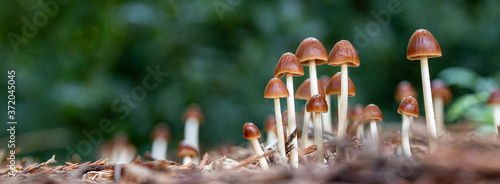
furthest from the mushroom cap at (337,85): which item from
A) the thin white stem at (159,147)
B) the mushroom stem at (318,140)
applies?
the thin white stem at (159,147)

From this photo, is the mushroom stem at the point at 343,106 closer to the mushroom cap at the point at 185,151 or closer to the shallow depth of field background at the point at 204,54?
the mushroom cap at the point at 185,151

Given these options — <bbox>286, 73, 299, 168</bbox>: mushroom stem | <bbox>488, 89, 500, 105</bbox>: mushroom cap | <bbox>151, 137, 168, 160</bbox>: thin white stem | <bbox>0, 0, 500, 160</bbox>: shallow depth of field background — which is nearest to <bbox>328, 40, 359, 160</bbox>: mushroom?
<bbox>286, 73, 299, 168</bbox>: mushroom stem

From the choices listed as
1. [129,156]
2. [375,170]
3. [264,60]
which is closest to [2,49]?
[129,156]

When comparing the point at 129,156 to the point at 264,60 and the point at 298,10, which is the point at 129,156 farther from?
the point at 298,10

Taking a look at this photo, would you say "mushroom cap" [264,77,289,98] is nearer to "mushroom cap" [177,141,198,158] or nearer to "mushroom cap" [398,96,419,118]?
"mushroom cap" [398,96,419,118]

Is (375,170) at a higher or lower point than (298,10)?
lower

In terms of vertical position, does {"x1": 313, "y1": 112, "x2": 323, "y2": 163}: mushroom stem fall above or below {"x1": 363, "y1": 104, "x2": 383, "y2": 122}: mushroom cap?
below

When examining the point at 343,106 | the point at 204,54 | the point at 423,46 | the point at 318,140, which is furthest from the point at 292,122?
the point at 204,54

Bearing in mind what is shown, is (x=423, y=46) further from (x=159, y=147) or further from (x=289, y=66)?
(x=159, y=147)
